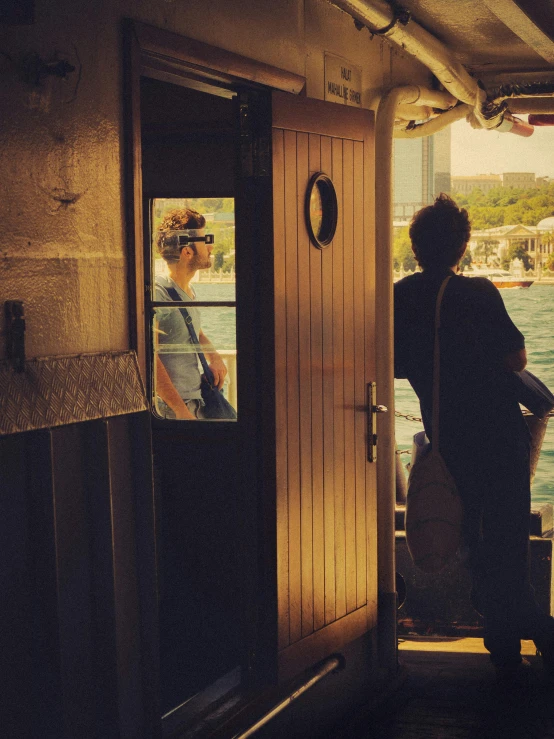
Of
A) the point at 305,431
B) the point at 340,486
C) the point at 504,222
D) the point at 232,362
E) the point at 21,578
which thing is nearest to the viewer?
the point at 21,578

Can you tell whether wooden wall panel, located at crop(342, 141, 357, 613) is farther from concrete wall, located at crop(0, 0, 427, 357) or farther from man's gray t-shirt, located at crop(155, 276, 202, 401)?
concrete wall, located at crop(0, 0, 427, 357)

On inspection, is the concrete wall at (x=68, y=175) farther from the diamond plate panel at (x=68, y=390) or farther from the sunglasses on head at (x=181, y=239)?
the sunglasses on head at (x=181, y=239)

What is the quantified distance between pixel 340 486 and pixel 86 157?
1852 millimetres

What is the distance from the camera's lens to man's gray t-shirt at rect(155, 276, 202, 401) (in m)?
4.04

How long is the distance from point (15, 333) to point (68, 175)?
1.41ft

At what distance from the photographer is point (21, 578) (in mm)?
2076

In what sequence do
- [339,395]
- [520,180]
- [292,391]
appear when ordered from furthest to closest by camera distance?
[520,180] → [339,395] → [292,391]

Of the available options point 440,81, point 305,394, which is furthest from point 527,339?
point 305,394

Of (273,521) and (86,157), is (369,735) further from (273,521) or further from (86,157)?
(86,157)

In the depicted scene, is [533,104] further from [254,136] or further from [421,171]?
[421,171]

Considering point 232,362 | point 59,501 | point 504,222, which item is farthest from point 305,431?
point 504,222

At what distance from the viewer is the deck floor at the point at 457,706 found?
3.73 meters

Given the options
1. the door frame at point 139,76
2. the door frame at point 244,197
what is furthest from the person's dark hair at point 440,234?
the door frame at point 139,76

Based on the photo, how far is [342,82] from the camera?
390cm
